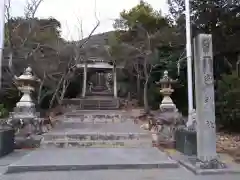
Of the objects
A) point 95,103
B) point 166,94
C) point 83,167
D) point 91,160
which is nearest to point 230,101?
point 166,94

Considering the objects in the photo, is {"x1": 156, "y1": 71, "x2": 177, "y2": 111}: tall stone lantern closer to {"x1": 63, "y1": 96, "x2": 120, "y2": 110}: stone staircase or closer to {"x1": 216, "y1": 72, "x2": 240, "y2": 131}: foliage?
{"x1": 216, "y1": 72, "x2": 240, "y2": 131}: foliage

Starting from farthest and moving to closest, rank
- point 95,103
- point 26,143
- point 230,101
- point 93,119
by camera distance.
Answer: point 95,103
point 93,119
point 230,101
point 26,143

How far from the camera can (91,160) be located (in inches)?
289

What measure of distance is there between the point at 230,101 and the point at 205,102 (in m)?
5.53

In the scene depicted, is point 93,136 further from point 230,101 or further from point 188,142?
point 230,101

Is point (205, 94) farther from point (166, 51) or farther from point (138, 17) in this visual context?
point (138, 17)

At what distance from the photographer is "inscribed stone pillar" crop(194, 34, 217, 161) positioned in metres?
6.50

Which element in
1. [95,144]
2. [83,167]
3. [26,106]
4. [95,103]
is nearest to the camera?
[83,167]

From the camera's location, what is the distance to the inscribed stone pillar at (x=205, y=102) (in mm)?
6496

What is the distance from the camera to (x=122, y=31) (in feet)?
77.6

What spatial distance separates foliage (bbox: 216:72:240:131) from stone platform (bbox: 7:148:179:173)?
4398 mm

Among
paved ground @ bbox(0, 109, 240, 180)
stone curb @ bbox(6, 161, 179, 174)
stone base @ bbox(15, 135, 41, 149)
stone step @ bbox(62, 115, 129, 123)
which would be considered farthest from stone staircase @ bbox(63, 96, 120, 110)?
stone curb @ bbox(6, 161, 179, 174)

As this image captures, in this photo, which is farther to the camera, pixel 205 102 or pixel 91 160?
pixel 91 160

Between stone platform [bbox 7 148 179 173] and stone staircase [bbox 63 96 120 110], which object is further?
stone staircase [bbox 63 96 120 110]
